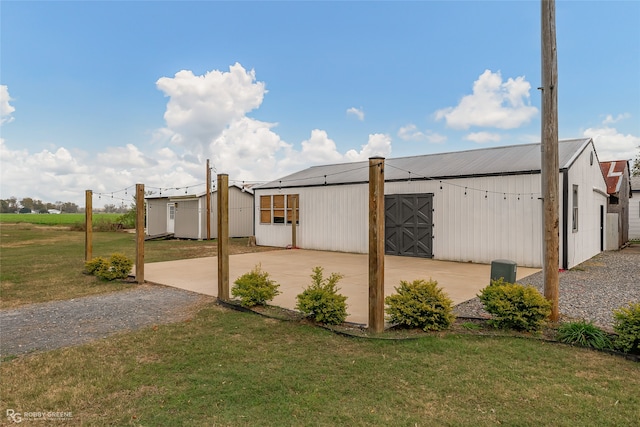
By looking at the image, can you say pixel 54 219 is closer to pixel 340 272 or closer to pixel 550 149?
pixel 340 272

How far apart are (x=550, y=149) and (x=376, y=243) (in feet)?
8.83

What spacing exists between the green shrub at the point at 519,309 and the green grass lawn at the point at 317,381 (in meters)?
0.32

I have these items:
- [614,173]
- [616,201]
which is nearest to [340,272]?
[616,201]

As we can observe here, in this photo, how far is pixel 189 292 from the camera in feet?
23.0

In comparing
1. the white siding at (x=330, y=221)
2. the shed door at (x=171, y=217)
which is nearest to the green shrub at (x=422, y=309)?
the white siding at (x=330, y=221)

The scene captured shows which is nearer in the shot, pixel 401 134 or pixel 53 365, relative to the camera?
pixel 53 365

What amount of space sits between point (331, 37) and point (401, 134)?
5.67 m

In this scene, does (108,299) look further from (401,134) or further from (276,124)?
(401,134)

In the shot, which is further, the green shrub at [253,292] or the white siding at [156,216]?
the white siding at [156,216]

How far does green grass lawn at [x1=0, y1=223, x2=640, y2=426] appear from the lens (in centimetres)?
258

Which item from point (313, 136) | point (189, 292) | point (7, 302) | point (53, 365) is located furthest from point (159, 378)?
point (313, 136)

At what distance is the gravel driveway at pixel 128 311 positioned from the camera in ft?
14.6

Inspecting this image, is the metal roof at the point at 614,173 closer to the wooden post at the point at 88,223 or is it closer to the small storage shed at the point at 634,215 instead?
the small storage shed at the point at 634,215

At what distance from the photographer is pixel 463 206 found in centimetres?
1109
